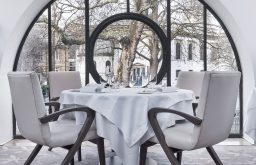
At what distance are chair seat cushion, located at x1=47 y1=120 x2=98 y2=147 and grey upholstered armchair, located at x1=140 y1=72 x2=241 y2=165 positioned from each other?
23.1 inches

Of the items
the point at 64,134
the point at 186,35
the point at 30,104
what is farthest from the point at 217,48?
the point at 30,104

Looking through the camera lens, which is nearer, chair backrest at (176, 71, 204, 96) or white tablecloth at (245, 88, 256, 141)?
white tablecloth at (245, 88, 256, 141)

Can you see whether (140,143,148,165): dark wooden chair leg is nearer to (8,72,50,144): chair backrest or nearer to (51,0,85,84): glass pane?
(8,72,50,144): chair backrest

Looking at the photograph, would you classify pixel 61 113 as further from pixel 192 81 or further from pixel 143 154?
pixel 192 81

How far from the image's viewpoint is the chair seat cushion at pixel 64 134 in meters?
2.87

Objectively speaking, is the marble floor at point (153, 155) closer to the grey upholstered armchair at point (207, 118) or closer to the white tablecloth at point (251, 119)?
the white tablecloth at point (251, 119)

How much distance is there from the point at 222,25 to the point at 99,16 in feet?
6.62

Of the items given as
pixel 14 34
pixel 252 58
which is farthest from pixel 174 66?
pixel 14 34

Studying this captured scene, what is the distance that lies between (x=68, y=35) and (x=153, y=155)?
8.25 feet

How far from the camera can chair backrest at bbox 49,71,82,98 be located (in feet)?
14.8

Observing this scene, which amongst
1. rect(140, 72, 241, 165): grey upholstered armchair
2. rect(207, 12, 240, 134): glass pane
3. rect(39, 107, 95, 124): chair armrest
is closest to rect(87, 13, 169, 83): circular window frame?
rect(207, 12, 240, 134): glass pane

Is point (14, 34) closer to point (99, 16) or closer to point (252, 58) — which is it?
point (99, 16)

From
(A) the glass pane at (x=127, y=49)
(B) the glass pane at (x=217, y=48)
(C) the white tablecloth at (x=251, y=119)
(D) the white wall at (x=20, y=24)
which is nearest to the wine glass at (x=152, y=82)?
(A) the glass pane at (x=127, y=49)

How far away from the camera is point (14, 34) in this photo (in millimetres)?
5203
